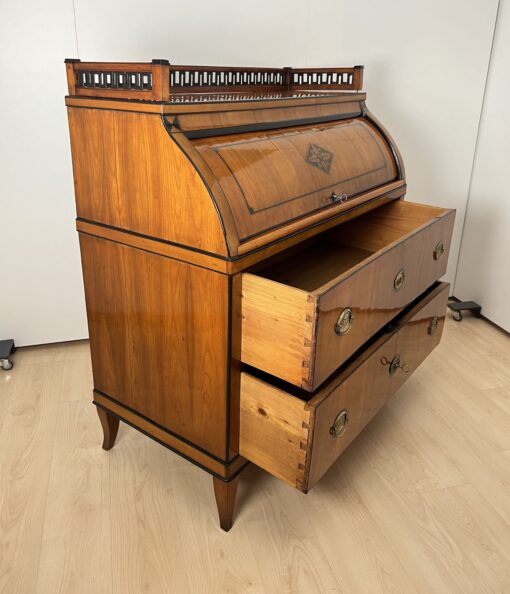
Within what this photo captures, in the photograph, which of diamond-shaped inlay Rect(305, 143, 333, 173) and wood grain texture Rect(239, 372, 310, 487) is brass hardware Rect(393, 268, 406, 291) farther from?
wood grain texture Rect(239, 372, 310, 487)

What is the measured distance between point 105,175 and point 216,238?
1.12 feet

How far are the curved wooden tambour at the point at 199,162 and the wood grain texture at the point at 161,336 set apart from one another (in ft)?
0.26

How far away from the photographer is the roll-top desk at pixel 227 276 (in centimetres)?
105

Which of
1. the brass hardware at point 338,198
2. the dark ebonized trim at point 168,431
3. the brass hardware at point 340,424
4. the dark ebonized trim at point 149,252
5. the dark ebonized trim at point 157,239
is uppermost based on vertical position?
the brass hardware at point 338,198

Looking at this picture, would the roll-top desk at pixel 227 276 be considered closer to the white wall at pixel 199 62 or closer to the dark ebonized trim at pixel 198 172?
the dark ebonized trim at pixel 198 172

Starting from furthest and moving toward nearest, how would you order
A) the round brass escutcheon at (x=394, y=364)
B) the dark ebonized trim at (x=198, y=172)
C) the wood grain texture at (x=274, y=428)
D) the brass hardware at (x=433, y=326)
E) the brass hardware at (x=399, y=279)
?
the brass hardware at (x=433, y=326) < the round brass escutcheon at (x=394, y=364) < the brass hardware at (x=399, y=279) < the wood grain texture at (x=274, y=428) < the dark ebonized trim at (x=198, y=172)

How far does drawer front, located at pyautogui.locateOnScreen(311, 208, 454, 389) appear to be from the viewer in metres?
1.06

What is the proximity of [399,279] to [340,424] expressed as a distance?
1.29 ft

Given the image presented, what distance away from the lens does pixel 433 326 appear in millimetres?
1720

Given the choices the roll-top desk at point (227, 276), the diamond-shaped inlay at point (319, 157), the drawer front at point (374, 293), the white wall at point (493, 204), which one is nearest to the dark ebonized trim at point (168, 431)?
the roll-top desk at point (227, 276)

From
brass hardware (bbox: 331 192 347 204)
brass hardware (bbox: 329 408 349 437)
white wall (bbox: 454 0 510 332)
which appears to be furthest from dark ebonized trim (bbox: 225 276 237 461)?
white wall (bbox: 454 0 510 332)

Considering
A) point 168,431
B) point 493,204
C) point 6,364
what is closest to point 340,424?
point 168,431

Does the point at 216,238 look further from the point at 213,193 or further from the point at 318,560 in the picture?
the point at 318,560

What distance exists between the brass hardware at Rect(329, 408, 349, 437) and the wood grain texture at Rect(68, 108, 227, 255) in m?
0.48
